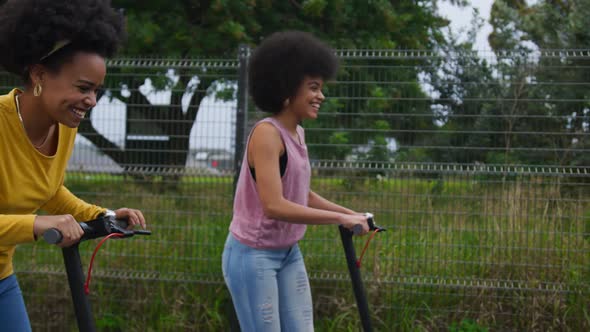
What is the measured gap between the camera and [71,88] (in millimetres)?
2434

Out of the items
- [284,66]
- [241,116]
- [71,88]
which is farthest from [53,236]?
[241,116]

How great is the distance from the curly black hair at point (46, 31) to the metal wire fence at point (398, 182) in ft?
8.88

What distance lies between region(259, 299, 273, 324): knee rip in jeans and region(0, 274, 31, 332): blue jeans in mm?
856

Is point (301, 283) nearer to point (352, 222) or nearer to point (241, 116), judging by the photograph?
point (352, 222)

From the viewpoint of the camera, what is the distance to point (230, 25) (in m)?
9.16

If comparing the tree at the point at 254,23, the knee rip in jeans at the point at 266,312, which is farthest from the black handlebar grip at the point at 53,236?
the tree at the point at 254,23

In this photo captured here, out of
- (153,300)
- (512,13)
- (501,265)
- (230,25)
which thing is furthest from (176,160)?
(512,13)

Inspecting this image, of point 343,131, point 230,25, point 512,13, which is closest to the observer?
point 343,131

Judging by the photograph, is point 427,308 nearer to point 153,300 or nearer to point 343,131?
point 343,131

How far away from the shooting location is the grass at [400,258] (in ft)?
16.0

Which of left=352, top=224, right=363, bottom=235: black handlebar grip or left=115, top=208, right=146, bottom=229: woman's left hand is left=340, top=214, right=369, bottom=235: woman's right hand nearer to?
left=352, top=224, right=363, bottom=235: black handlebar grip

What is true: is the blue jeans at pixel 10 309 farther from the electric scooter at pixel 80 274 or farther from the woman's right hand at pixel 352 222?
the woman's right hand at pixel 352 222

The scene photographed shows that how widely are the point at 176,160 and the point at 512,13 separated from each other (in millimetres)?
6741

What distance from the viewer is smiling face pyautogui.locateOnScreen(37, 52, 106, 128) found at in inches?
95.7
